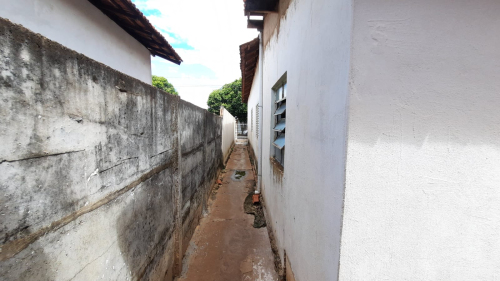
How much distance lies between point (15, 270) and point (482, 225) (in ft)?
7.89

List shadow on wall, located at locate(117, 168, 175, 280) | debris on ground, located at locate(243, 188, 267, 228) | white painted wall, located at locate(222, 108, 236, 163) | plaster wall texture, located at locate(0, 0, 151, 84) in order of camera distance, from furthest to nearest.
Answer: white painted wall, located at locate(222, 108, 236, 163)
debris on ground, located at locate(243, 188, 267, 228)
plaster wall texture, located at locate(0, 0, 151, 84)
shadow on wall, located at locate(117, 168, 175, 280)

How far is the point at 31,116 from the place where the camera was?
0.83m

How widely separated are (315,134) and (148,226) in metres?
1.79

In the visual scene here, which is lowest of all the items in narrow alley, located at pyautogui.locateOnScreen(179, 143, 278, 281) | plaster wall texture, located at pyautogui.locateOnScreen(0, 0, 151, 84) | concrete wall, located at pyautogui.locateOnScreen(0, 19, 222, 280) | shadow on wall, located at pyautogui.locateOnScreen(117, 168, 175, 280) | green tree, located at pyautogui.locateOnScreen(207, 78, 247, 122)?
narrow alley, located at pyautogui.locateOnScreen(179, 143, 278, 281)

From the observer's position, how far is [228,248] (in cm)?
321

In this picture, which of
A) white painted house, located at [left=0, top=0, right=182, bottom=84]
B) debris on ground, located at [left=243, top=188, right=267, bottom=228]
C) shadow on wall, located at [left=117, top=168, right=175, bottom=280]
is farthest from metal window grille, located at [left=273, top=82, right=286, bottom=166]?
white painted house, located at [left=0, top=0, right=182, bottom=84]

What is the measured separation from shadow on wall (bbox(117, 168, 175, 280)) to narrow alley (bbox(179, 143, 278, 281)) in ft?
2.27

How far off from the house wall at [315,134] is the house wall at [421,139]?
9 centimetres

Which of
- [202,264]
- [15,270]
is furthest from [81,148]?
[202,264]

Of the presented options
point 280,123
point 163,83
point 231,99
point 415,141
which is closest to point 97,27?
point 280,123

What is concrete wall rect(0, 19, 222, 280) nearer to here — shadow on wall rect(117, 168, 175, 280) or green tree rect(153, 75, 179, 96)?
shadow on wall rect(117, 168, 175, 280)

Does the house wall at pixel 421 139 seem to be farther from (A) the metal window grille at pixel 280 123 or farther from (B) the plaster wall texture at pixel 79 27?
(B) the plaster wall texture at pixel 79 27

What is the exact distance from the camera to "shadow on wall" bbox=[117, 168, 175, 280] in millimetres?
1544

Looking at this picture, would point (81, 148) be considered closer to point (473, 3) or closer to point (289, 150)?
point (289, 150)
